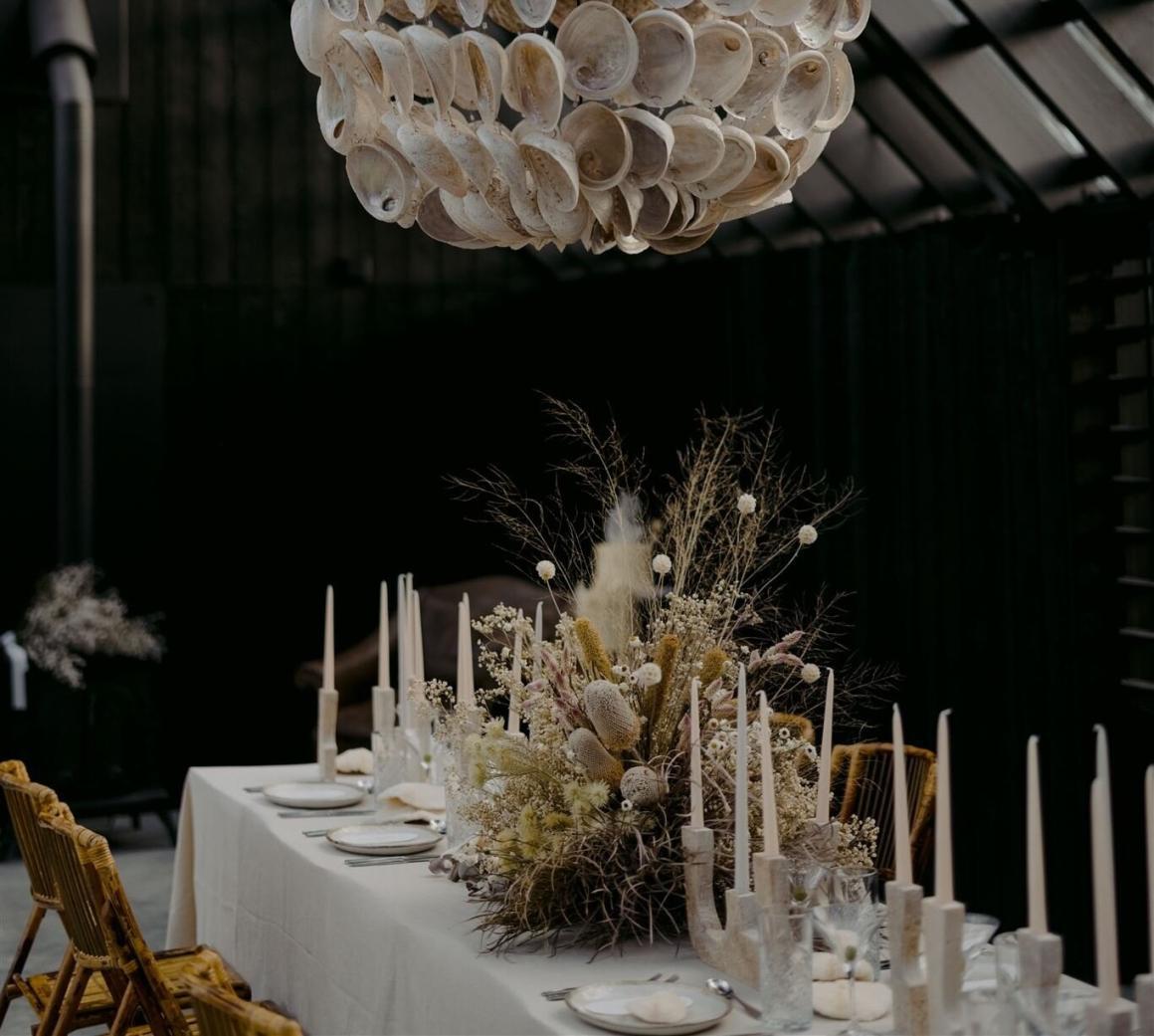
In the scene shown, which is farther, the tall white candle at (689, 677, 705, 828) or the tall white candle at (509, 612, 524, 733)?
the tall white candle at (509, 612, 524, 733)

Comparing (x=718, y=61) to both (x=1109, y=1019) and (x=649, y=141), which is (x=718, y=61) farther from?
(x=1109, y=1019)

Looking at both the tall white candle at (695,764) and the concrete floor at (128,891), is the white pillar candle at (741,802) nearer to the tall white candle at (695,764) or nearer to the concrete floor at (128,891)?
the tall white candle at (695,764)

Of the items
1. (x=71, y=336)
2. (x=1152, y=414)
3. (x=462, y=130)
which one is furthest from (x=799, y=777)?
(x=71, y=336)

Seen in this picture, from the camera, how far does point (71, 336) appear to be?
7.29 meters

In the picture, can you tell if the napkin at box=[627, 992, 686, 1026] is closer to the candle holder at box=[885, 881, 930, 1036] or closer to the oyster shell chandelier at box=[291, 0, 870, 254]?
the candle holder at box=[885, 881, 930, 1036]

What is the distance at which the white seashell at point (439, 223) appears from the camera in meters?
2.94

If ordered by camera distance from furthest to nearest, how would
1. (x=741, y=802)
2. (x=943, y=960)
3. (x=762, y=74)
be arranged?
(x=762, y=74)
(x=741, y=802)
(x=943, y=960)

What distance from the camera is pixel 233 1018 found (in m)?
1.96

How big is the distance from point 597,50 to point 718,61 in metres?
0.22

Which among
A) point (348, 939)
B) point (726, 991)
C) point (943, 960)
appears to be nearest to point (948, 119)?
point (348, 939)

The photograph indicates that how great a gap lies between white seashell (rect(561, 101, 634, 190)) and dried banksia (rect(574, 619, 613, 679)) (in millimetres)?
691

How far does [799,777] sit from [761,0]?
1.22 metres

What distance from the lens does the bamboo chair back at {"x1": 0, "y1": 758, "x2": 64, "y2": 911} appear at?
3.19 metres

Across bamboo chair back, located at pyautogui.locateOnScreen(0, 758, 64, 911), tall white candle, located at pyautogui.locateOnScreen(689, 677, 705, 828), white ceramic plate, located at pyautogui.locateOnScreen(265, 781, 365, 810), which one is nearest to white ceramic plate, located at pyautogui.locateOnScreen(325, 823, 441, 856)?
white ceramic plate, located at pyautogui.locateOnScreen(265, 781, 365, 810)
